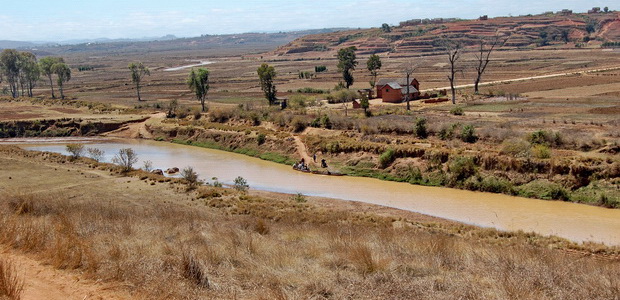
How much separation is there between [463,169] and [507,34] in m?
138

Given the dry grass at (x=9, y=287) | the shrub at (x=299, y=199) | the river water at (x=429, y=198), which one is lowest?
the river water at (x=429, y=198)

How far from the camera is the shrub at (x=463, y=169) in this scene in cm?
2966

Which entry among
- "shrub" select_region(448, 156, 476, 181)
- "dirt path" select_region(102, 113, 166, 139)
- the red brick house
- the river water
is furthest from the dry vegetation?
the red brick house

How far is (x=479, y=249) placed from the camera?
13008mm

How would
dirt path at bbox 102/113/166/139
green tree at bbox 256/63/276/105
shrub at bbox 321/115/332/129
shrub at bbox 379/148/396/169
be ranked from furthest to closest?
green tree at bbox 256/63/276/105 → dirt path at bbox 102/113/166/139 → shrub at bbox 321/115/332/129 → shrub at bbox 379/148/396/169

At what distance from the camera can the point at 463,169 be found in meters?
29.8

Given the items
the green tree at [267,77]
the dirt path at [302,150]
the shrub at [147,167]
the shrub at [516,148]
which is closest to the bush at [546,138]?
the shrub at [516,148]

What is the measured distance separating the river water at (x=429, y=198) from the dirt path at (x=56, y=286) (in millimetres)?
18055

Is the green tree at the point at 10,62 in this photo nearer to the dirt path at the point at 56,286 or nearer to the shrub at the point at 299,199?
the shrub at the point at 299,199

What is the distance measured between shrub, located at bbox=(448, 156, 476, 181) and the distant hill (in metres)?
118

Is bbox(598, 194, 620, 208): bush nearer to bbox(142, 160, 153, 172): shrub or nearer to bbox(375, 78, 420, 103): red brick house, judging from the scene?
bbox(142, 160, 153, 172): shrub

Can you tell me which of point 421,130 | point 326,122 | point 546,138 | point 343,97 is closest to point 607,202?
point 546,138

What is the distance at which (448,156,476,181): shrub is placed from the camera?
97.3 ft

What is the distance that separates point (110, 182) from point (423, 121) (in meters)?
21.9
